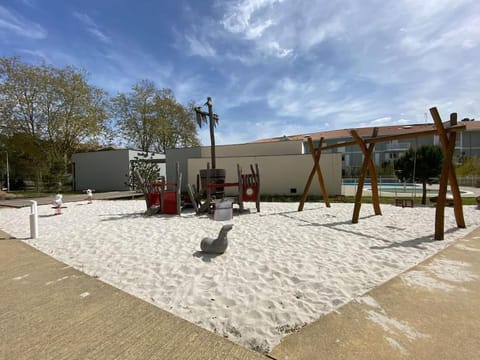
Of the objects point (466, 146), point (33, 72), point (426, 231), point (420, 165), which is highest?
point (33, 72)

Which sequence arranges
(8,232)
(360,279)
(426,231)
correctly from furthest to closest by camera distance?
(8,232), (426,231), (360,279)

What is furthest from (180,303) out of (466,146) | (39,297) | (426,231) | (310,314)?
(466,146)

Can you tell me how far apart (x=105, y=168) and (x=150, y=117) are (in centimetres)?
998

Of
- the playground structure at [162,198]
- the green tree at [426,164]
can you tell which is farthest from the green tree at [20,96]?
the green tree at [426,164]

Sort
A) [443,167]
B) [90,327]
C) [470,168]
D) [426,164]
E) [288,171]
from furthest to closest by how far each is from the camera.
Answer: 1. [470,168]
2. [288,171]
3. [426,164]
4. [443,167]
5. [90,327]

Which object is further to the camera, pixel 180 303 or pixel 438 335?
pixel 180 303

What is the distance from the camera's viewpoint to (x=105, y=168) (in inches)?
898

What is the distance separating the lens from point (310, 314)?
240 cm

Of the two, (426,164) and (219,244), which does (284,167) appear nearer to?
(426,164)

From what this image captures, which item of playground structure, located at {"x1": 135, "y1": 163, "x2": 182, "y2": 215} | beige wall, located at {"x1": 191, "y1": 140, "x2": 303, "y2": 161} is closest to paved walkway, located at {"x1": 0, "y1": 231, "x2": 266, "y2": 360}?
playground structure, located at {"x1": 135, "y1": 163, "x2": 182, "y2": 215}


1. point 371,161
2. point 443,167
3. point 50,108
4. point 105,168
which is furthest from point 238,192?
point 50,108

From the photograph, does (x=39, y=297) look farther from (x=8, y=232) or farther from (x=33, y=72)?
(x=33, y=72)

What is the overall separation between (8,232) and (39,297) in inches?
211

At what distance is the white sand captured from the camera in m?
2.49
